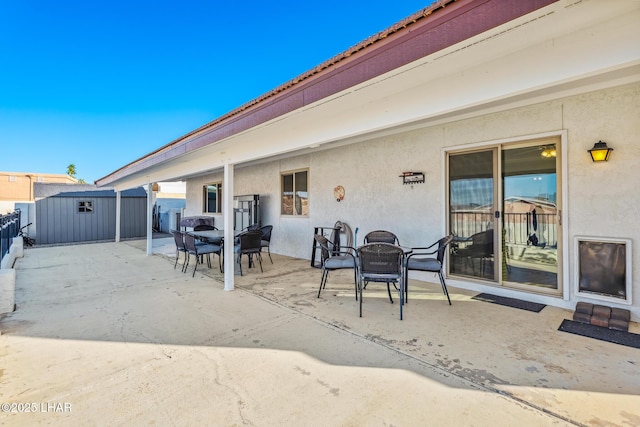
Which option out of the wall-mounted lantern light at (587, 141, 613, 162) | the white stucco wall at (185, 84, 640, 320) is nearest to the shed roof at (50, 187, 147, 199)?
the white stucco wall at (185, 84, 640, 320)

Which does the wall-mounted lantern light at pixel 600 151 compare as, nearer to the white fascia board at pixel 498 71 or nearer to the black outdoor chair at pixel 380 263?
the white fascia board at pixel 498 71

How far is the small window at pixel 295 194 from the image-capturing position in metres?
7.40

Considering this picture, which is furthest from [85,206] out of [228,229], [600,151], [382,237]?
[600,151]

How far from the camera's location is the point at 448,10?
1.68 metres

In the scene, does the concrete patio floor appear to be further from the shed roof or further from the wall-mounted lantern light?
the shed roof

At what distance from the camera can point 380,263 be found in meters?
3.45

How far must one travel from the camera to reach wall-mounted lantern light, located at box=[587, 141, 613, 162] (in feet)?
10.9

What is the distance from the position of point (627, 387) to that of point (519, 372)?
0.66m

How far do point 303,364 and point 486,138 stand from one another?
3991 mm

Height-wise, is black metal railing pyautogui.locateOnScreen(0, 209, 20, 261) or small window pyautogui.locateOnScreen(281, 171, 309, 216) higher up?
small window pyautogui.locateOnScreen(281, 171, 309, 216)

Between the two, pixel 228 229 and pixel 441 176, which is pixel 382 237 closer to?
pixel 441 176

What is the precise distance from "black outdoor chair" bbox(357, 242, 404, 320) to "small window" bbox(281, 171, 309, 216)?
155 inches

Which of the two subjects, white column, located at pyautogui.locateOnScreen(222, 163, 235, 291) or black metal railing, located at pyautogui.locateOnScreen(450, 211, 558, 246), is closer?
black metal railing, located at pyautogui.locateOnScreen(450, 211, 558, 246)

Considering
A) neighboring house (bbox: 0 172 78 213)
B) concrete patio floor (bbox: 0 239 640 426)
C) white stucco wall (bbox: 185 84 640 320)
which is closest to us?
concrete patio floor (bbox: 0 239 640 426)
